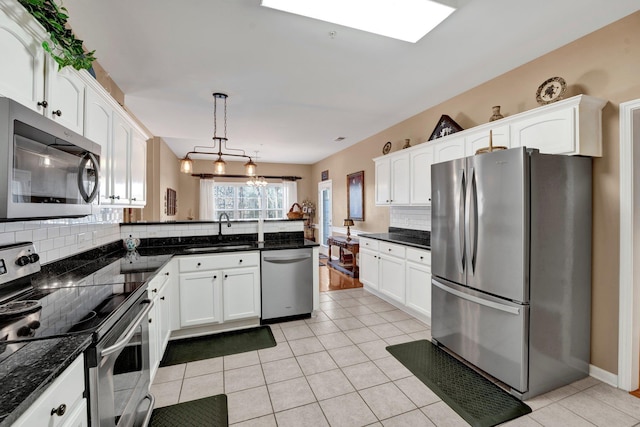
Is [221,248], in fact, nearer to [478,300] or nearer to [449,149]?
[478,300]

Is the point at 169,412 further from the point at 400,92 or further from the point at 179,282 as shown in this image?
the point at 400,92

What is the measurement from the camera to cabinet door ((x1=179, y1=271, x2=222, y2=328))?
112 inches

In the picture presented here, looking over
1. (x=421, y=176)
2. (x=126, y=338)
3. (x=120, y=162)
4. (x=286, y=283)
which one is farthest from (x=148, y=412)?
(x=421, y=176)

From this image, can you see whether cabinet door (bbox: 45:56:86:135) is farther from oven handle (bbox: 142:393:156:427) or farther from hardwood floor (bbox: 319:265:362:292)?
hardwood floor (bbox: 319:265:362:292)

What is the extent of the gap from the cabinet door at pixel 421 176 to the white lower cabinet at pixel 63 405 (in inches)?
134

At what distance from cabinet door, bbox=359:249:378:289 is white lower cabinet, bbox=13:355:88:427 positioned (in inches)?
137

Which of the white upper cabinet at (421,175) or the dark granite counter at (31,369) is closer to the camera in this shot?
the dark granite counter at (31,369)

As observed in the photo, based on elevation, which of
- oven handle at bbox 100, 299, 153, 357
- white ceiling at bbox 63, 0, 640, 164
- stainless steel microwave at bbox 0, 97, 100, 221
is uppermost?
white ceiling at bbox 63, 0, 640, 164

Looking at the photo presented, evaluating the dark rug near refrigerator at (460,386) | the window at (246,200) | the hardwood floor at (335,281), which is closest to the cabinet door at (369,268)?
the hardwood floor at (335,281)

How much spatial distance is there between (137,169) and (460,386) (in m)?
3.48

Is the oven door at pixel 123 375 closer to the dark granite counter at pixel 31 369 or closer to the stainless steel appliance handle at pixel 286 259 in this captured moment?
the dark granite counter at pixel 31 369

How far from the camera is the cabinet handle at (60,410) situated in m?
0.85

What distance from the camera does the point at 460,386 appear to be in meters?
2.14

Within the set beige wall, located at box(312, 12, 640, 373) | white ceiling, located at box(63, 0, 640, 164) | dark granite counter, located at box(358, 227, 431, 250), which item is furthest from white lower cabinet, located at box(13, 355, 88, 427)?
beige wall, located at box(312, 12, 640, 373)
